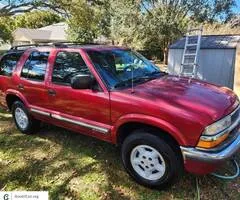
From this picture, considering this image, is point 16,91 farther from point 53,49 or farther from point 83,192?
point 83,192

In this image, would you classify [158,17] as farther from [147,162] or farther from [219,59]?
[147,162]

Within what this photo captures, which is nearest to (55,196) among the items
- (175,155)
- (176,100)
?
(175,155)

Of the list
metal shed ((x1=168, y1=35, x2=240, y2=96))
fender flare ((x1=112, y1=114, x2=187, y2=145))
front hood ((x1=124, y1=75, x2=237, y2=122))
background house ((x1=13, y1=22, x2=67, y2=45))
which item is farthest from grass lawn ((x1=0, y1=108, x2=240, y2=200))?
background house ((x1=13, y1=22, x2=67, y2=45))

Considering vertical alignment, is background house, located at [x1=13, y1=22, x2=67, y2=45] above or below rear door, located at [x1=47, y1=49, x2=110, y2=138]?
above

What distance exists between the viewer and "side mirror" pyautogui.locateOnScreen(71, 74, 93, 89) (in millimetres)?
3980

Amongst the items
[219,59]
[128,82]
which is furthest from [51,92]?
[219,59]

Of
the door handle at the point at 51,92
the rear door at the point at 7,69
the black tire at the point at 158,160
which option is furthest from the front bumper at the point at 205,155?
the rear door at the point at 7,69

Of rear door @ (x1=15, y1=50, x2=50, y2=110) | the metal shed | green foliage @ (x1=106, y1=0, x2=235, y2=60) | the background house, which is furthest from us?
the background house

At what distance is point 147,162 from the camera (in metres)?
3.74

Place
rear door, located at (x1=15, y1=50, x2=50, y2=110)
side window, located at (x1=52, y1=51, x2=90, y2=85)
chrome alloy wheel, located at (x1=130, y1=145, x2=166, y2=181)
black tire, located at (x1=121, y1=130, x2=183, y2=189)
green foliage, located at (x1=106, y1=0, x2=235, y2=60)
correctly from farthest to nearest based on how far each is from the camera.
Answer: green foliage, located at (x1=106, y1=0, x2=235, y2=60) → rear door, located at (x1=15, y1=50, x2=50, y2=110) → side window, located at (x1=52, y1=51, x2=90, y2=85) → chrome alloy wheel, located at (x1=130, y1=145, x2=166, y2=181) → black tire, located at (x1=121, y1=130, x2=183, y2=189)

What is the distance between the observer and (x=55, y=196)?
3734 millimetres

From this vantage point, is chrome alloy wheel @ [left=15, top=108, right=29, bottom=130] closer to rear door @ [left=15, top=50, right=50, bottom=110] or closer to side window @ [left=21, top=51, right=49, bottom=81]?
rear door @ [left=15, top=50, right=50, bottom=110]

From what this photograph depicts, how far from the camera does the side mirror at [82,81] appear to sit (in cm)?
398

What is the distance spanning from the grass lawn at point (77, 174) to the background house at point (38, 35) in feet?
133
